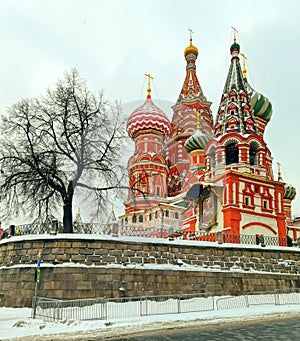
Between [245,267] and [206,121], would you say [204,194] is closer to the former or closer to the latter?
[245,267]

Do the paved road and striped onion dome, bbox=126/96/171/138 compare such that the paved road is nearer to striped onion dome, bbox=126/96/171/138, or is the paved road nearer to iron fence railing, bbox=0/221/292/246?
iron fence railing, bbox=0/221/292/246

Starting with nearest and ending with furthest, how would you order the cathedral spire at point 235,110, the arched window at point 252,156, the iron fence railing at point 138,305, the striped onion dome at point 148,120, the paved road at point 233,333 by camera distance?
1. the paved road at point 233,333
2. the iron fence railing at point 138,305
3. the arched window at point 252,156
4. the cathedral spire at point 235,110
5. the striped onion dome at point 148,120

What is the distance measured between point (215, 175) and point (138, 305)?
18436mm

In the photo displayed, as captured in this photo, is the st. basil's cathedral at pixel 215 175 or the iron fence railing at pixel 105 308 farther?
A: the st. basil's cathedral at pixel 215 175

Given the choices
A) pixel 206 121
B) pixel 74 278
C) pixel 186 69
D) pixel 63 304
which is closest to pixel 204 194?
pixel 74 278

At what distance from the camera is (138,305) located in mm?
18109

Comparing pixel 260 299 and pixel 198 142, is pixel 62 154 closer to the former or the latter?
pixel 260 299

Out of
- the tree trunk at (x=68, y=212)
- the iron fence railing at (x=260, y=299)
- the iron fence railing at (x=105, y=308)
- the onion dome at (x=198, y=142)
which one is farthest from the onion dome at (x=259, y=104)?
the iron fence railing at (x=105, y=308)

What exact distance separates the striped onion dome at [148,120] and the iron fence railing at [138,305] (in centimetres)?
3087

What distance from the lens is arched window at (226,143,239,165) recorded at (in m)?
35.0

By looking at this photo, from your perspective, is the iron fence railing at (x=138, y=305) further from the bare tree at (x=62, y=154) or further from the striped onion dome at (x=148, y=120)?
the striped onion dome at (x=148, y=120)

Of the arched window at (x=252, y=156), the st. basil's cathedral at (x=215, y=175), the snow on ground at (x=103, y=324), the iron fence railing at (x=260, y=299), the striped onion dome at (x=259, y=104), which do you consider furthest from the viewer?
the striped onion dome at (x=259, y=104)

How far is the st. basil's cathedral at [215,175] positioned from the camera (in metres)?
31.6

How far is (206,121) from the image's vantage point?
185 ft
